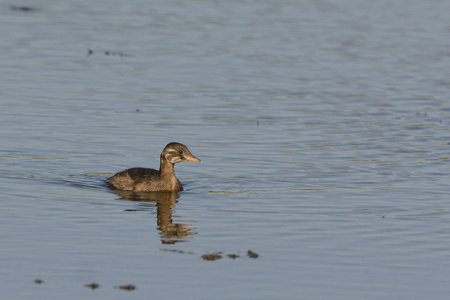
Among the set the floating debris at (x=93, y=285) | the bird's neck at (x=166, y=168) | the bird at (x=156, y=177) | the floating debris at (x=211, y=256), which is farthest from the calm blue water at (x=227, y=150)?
the bird's neck at (x=166, y=168)

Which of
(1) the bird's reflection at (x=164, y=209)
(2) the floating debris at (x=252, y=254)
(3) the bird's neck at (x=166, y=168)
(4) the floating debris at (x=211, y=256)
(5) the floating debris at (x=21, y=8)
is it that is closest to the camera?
(4) the floating debris at (x=211, y=256)

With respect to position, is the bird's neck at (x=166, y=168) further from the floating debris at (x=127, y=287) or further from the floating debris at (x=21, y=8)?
the floating debris at (x=21, y=8)

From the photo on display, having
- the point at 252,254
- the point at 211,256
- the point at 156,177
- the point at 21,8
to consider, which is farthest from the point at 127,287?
the point at 21,8

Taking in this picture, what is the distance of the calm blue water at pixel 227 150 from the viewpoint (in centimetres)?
1346

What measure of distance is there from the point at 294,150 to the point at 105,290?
10.7 meters

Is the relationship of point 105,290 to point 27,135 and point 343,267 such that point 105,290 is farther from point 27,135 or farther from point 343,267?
point 27,135

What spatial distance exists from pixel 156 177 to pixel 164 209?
1.72 meters

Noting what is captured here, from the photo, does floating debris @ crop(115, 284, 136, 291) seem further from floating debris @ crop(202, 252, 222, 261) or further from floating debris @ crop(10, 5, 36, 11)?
floating debris @ crop(10, 5, 36, 11)

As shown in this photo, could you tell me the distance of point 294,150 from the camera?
73.9 feet

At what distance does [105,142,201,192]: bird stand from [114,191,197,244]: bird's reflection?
0.39 ft

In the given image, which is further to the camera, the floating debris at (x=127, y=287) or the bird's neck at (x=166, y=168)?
the bird's neck at (x=166, y=168)

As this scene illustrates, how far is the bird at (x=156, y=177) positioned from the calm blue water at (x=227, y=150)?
14.2 inches

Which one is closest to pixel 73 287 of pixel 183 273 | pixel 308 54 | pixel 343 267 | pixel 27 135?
pixel 183 273

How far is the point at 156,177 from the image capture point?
1938 cm
